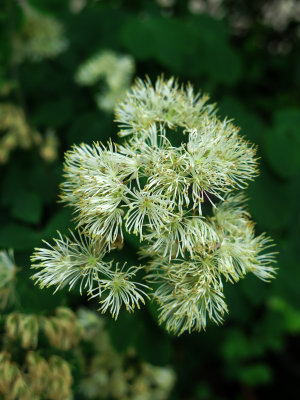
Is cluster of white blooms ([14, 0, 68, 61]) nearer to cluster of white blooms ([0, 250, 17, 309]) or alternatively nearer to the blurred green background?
the blurred green background

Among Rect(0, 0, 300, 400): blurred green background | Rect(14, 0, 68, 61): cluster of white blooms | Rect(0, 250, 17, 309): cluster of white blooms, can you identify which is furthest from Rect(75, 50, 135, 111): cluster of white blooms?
Rect(0, 250, 17, 309): cluster of white blooms

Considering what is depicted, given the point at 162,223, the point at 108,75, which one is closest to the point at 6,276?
the point at 162,223

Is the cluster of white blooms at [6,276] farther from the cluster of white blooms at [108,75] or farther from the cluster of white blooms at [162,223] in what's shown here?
the cluster of white blooms at [108,75]

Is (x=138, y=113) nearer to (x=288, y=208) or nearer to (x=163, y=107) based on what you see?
(x=163, y=107)

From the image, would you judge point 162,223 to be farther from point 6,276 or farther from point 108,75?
point 108,75

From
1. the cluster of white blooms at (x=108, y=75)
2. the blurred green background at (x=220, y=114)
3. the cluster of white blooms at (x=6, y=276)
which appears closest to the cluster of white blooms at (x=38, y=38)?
the blurred green background at (x=220, y=114)

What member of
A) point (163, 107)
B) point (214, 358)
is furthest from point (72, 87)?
point (214, 358)
